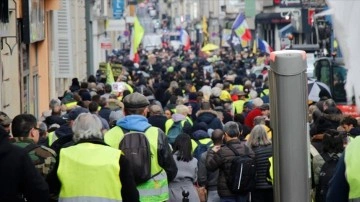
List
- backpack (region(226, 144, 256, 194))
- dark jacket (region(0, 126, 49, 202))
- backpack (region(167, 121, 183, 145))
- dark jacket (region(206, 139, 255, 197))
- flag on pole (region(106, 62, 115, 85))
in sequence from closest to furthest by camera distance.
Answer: dark jacket (region(0, 126, 49, 202))
backpack (region(226, 144, 256, 194))
dark jacket (region(206, 139, 255, 197))
backpack (region(167, 121, 183, 145))
flag on pole (region(106, 62, 115, 85))

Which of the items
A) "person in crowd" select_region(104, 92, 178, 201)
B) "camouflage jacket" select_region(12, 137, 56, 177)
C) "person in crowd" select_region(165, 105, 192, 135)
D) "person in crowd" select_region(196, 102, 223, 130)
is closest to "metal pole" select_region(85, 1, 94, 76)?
"person in crowd" select_region(196, 102, 223, 130)

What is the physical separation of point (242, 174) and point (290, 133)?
618 centimetres

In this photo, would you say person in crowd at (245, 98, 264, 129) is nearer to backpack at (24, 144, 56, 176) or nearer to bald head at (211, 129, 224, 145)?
bald head at (211, 129, 224, 145)

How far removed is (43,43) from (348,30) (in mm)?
21920

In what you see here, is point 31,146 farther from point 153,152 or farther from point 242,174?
point 242,174

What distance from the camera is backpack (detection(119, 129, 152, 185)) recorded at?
9.91m

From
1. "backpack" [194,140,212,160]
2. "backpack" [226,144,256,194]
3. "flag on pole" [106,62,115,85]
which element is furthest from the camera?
"flag on pole" [106,62,115,85]

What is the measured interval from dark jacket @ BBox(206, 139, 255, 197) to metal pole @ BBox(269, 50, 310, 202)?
605 centimetres

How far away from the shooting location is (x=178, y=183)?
1222 centimetres

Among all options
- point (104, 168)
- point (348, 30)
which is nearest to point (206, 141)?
point (104, 168)

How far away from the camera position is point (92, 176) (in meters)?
8.27

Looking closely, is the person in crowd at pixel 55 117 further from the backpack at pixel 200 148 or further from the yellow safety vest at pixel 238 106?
the yellow safety vest at pixel 238 106

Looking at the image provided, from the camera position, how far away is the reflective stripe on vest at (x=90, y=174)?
826 centimetres

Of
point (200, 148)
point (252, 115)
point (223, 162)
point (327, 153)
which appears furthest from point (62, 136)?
point (252, 115)
